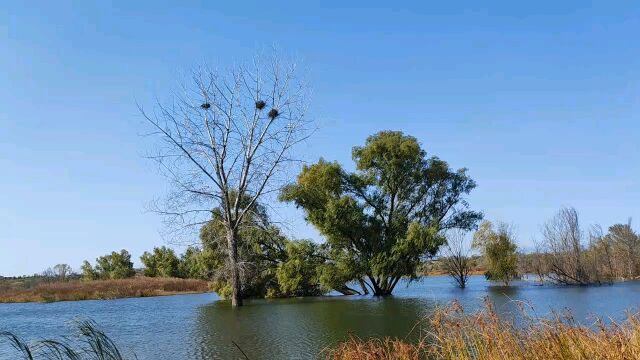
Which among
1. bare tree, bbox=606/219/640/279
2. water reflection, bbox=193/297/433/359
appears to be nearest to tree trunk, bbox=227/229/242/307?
water reflection, bbox=193/297/433/359

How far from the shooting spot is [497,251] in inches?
1769

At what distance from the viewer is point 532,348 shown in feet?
14.7

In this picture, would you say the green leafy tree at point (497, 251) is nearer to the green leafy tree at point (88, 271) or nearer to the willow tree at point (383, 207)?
the willow tree at point (383, 207)

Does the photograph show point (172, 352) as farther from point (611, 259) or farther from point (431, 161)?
point (611, 259)

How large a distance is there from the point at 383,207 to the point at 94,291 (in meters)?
27.0

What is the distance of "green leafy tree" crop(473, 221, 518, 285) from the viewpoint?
4456 cm

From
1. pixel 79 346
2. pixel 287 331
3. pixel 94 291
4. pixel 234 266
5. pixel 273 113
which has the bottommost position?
pixel 287 331

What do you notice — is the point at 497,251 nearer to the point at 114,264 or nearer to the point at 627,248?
the point at 627,248

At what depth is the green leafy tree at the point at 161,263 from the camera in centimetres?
6694

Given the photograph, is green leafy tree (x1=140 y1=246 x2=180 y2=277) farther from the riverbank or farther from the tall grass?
the tall grass

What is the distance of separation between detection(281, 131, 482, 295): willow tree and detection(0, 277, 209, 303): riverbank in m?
21.6

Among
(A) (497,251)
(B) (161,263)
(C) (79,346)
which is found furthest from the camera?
(B) (161,263)

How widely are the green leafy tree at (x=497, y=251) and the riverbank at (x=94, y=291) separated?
27.6 m

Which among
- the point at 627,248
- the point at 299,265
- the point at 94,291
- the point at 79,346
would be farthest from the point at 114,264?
the point at 79,346
